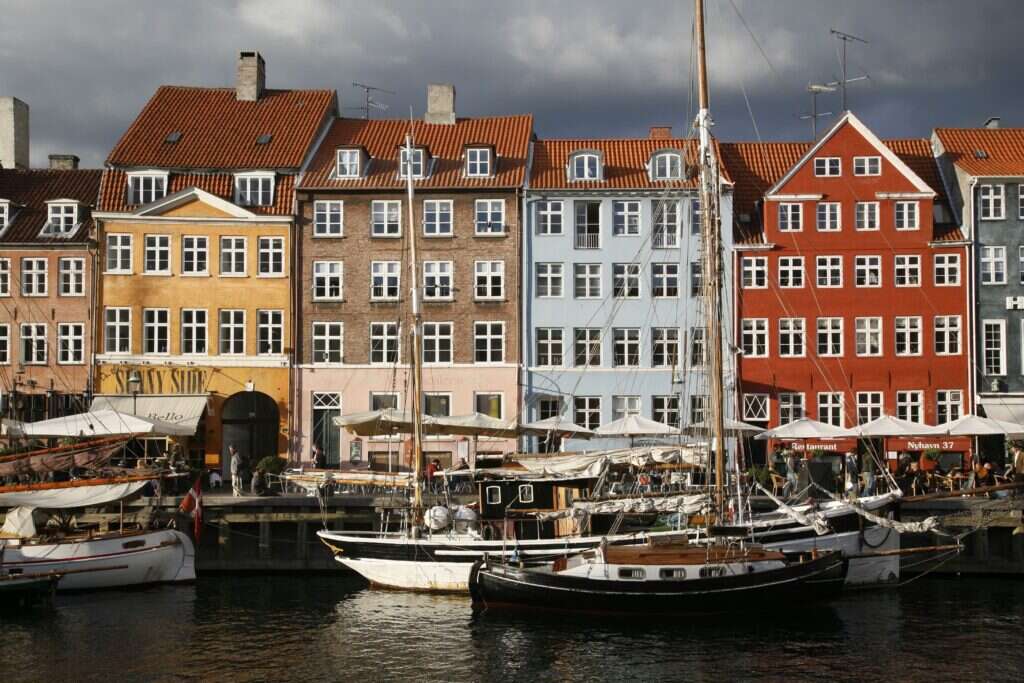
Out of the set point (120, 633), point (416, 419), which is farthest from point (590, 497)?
point (120, 633)

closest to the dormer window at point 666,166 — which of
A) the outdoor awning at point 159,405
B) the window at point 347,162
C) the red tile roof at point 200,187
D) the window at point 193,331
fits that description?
the window at point 347,162

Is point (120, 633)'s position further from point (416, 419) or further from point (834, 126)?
point (834, 126)

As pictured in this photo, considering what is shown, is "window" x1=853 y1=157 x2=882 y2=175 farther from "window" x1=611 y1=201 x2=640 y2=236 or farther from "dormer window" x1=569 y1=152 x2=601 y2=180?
"dormer window" x1=569 y1=152 x2=601 y2=180

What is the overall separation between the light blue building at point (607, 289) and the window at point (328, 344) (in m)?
7.50

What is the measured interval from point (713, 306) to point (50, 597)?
781 inches

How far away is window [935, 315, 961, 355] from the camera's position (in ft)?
162

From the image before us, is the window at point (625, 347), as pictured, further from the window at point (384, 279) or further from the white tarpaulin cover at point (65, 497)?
the white tarpaulin cover at point (65, 497)

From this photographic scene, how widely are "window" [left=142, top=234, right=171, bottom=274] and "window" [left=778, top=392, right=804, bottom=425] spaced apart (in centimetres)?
2541

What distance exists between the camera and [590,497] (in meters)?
35.2

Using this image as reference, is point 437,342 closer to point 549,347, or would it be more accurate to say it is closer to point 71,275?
point 549,347

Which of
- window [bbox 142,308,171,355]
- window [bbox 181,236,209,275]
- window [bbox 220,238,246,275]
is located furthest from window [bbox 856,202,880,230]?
window [bbox 142,308,171,355]

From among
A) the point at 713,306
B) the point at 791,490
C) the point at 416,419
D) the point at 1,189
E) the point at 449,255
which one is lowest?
the point at 791,490

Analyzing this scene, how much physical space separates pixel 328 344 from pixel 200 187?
8.38m

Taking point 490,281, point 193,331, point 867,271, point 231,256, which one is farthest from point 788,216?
point 193,331
